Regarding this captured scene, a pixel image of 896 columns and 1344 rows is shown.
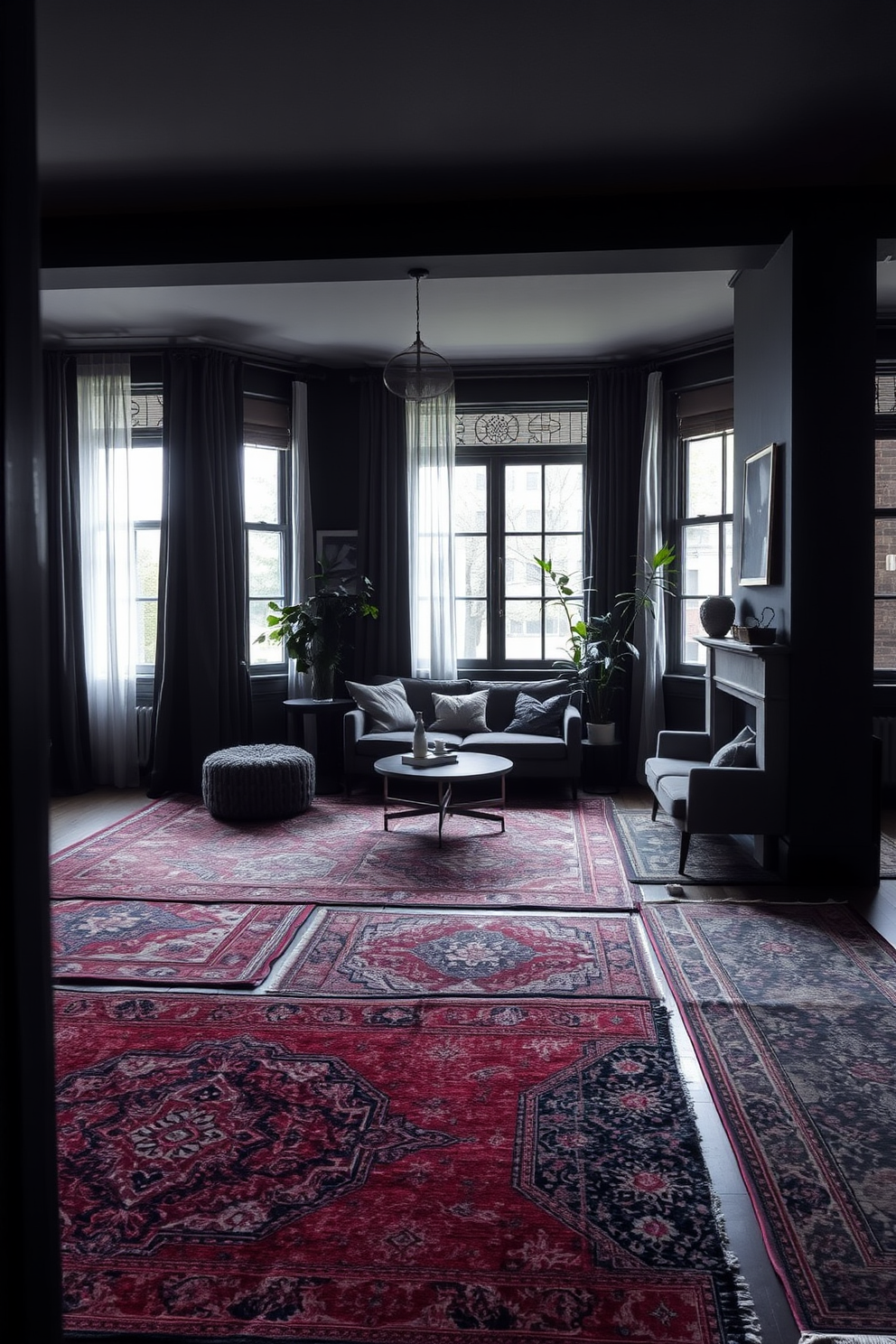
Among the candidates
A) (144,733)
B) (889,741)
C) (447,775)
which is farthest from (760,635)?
(144,733)

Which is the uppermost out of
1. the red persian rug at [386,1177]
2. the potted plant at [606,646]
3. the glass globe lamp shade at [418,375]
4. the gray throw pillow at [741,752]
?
the glass globe lamp shade at [418,375]

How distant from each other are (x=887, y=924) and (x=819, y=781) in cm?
79

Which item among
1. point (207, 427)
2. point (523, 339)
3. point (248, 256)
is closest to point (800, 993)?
point (248, 256)

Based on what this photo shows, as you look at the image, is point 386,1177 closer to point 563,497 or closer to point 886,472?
point 886,472

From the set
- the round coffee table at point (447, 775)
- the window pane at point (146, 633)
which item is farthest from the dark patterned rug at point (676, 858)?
the window pane at point (146, 633)

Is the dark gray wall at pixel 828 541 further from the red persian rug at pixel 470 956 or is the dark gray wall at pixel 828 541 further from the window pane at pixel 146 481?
the window pane at pixel 146 481

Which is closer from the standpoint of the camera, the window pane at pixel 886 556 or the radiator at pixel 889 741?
the radiator at pixel 889 741

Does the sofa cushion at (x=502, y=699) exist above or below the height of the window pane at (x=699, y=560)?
below

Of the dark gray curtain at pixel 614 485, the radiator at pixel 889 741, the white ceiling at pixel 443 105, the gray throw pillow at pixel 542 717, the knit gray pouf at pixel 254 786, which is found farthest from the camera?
the dark gray curtain at pixel 614 485

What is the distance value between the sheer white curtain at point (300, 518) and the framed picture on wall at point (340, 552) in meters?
0.17

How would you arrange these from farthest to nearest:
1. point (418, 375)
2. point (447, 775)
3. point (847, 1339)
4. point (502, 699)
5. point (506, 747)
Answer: point (502, 699) < point (506, 747) < point (447, 775) < point (418, 375) < point (847, 1339)

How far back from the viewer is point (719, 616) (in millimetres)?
5406

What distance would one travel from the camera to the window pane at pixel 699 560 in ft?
23.5

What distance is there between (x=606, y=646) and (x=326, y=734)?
221cm
